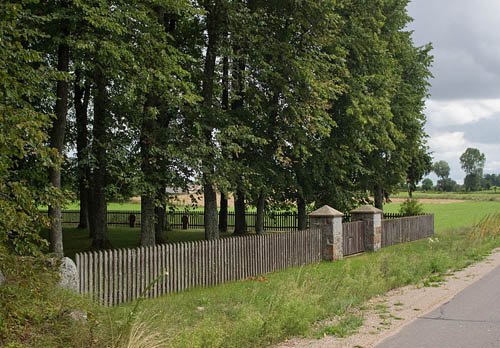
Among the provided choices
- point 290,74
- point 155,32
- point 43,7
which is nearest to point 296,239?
point 290,74

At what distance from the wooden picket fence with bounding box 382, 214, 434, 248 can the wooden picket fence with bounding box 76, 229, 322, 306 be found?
21.6 feet

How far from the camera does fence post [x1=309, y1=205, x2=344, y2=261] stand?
1622cm

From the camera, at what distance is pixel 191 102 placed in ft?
45.4

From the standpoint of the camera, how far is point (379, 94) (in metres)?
22.7

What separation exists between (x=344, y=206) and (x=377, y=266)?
1118 cm

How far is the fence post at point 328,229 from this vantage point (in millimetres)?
16219

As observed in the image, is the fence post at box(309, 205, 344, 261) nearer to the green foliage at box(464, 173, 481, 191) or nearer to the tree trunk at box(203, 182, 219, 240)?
the tree trunk at box(203, 182, 219, 240)

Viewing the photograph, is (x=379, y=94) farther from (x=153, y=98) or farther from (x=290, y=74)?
(x=153, y=98)

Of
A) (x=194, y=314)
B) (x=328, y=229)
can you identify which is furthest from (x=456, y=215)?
(x=194, y=314)

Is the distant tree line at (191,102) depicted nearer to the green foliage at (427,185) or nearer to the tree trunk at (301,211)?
the tree trunk at (301,211)

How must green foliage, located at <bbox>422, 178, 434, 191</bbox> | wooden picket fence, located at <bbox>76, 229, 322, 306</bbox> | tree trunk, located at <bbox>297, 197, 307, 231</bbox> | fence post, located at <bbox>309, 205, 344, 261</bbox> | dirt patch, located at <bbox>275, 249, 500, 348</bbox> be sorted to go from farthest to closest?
green foliage, located at <bbox>422, 178, 434, 191</bbox> < tree trunk, located at <bbox>297, 197, 307, 231</bbox> < fence post, located at <bbox>309, 205, 344, 261</bbox> < wooden picket fence, located at <bbox>76, 229, 322, 306</bbox> < dirt patch, located at <bbox>275, 249, 500, 348</bbox>

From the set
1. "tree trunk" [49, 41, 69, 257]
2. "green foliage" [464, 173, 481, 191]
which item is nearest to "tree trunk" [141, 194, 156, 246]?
"tree trunk" [49, 41, 69, 257]

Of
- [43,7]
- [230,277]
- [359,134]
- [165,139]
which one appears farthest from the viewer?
[359,134]

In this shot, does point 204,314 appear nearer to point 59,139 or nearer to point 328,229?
point 59,139
